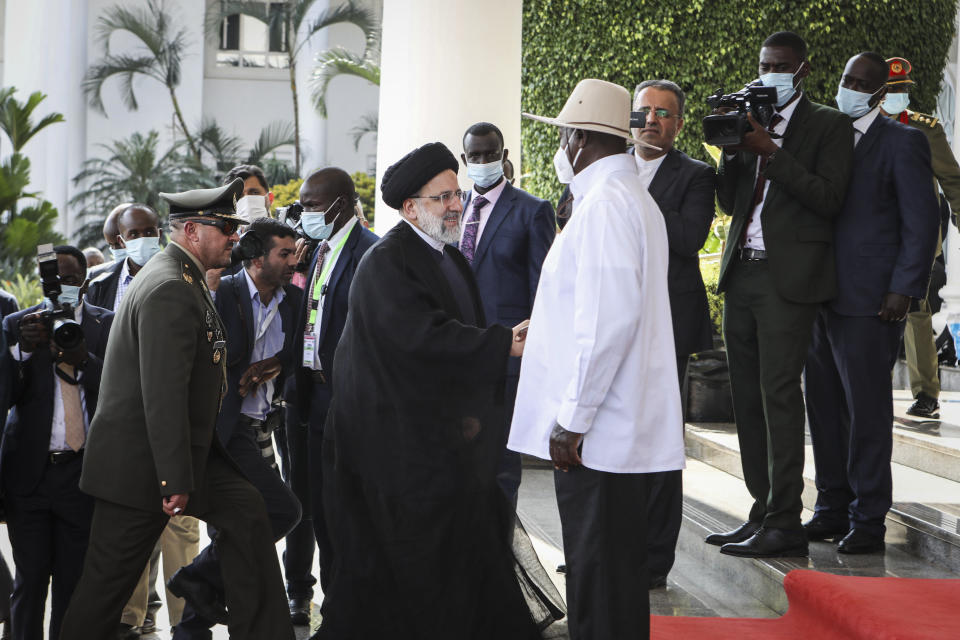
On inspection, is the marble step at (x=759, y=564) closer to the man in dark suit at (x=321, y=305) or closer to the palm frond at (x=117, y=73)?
the man in dark suit at (x=321, y=305)

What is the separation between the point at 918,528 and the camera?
490 cm

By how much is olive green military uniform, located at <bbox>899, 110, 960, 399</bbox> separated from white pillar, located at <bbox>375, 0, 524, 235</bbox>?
10.2 ft

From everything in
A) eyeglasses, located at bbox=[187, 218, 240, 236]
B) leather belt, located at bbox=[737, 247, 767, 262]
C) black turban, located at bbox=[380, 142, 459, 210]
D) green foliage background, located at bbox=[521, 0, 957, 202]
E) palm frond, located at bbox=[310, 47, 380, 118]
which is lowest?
leather belt, located at bbox=[737, 247, 767, 262]

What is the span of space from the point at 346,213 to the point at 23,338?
1673mm

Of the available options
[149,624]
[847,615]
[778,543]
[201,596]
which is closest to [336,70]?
[149,624]

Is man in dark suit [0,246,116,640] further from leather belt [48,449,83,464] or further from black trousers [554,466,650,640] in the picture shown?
black trousers [554,466,650,640]

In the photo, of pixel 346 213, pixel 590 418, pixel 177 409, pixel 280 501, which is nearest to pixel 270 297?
pixel 346 213

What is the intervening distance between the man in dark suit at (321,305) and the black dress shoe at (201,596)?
611 mm

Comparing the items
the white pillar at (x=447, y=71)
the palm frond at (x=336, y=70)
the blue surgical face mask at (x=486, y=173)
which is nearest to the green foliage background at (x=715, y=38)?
the white pillar at (x=447, y=71)

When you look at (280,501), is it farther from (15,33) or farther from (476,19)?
(15,33)

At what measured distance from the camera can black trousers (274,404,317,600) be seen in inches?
203

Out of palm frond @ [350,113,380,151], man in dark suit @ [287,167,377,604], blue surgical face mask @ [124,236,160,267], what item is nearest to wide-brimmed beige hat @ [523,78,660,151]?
man in dark suit @ [287,167,377,604]

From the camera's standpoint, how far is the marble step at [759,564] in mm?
4594

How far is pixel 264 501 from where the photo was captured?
14.5 ft
